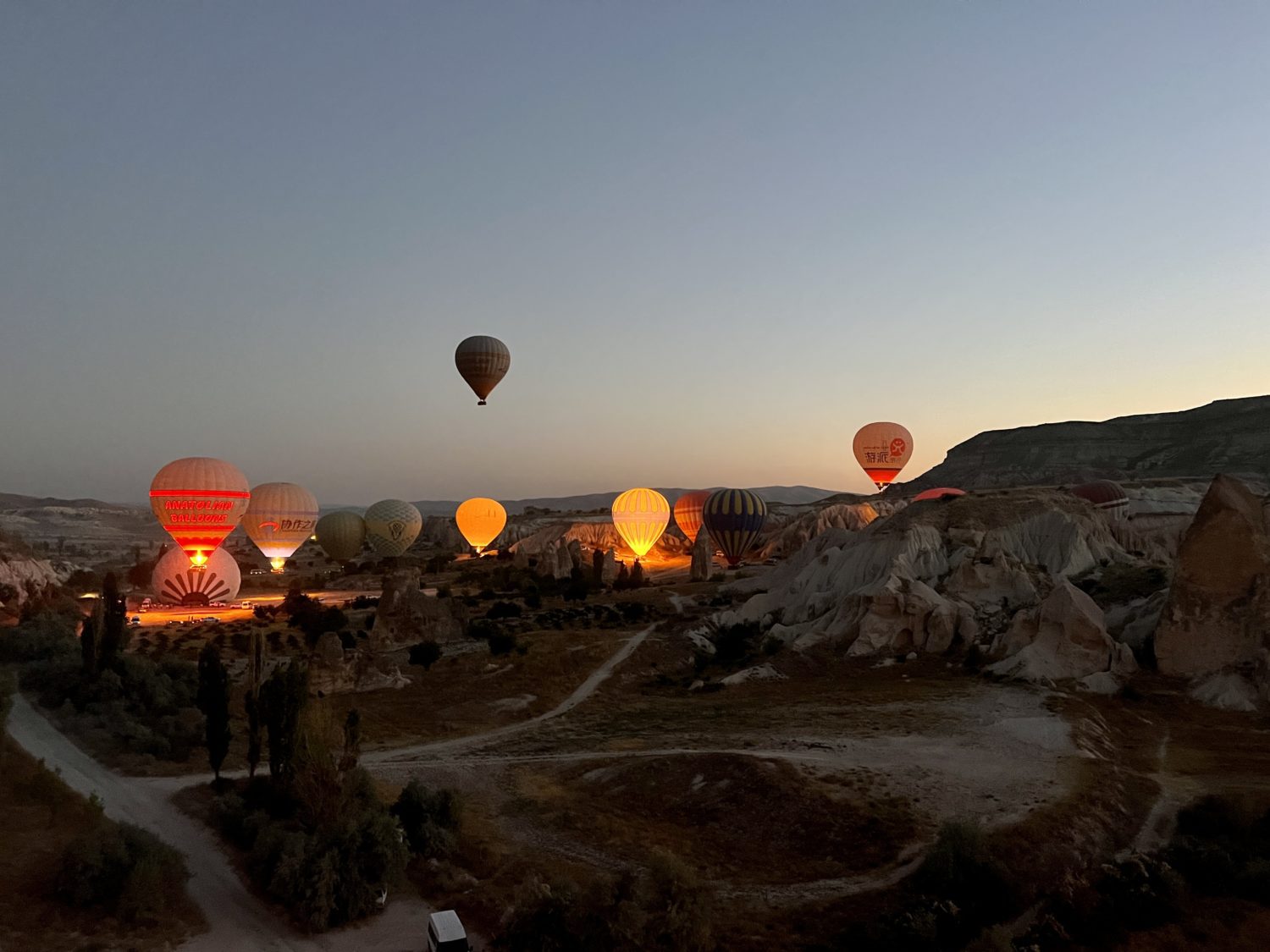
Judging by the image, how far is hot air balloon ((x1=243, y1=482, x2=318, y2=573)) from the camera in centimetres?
7600

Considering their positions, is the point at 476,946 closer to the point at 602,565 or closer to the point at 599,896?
the point at 599,896

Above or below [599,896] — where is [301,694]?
above

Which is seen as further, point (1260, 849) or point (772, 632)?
point (772, 632)

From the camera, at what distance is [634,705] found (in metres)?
33.8

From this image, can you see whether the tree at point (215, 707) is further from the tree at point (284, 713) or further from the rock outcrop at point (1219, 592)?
the rock outcrop at point (1219, 592)

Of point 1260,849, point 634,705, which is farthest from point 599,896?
point 634,705

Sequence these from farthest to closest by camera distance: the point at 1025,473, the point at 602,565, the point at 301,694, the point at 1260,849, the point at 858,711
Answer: the point at 1025,473, the point at 602,565, the point at 858,711, the point at 301,694, the point at 1260,849

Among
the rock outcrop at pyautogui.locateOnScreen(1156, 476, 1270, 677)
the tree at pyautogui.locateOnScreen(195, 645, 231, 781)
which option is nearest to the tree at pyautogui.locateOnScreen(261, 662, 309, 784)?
the tree at pyautogui.locateOnScreen(195, 645, 231, 781)

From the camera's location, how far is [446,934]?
44.5 ft

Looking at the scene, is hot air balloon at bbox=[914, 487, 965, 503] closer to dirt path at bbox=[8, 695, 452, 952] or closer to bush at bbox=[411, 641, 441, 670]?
bush at bbox=[411, 641, 441, 670]

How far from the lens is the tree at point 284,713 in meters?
19.7

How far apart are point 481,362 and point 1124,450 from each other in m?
130

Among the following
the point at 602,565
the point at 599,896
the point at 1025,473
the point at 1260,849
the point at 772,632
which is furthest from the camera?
the point at 1025,473

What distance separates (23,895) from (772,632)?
112ft
